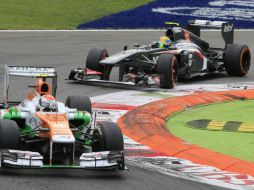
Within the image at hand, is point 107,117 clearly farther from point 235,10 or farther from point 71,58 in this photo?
point 235,10

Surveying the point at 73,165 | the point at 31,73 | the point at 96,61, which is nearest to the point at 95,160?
the point at 73,165

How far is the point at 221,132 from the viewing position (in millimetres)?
13664

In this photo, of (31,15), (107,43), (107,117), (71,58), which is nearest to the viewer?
(107,117)

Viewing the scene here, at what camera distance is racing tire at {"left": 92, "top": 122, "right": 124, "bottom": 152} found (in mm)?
10797

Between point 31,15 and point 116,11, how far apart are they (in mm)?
4565

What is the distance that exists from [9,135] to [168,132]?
374 centimetres

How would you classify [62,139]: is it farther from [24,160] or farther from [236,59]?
[236,59]

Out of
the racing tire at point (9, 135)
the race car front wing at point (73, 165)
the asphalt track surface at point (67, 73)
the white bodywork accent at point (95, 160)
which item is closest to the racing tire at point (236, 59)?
the asphalt track surface at point (67, 73)

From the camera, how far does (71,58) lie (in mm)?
24641

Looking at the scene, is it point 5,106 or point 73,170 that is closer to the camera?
point 73,170

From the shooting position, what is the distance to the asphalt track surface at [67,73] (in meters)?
10.0

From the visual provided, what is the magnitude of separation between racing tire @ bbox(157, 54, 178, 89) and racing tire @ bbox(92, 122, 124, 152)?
25.3 feet

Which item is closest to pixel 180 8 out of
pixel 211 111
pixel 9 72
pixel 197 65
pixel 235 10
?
pixel 235 10

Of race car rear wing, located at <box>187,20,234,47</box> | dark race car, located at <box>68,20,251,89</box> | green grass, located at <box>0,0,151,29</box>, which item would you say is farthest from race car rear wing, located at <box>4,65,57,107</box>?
green grass, located at <box>0,0,151,29</box>
